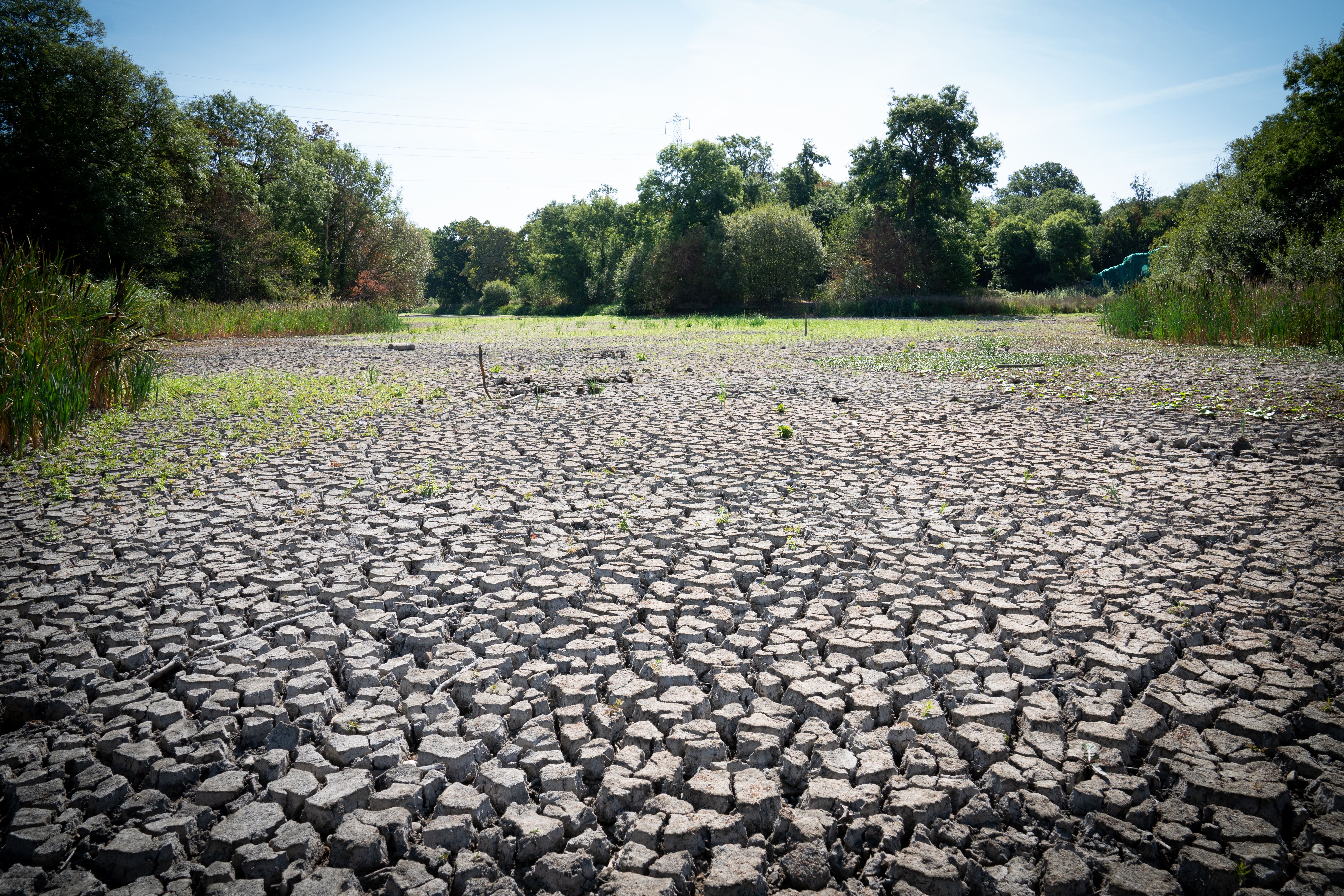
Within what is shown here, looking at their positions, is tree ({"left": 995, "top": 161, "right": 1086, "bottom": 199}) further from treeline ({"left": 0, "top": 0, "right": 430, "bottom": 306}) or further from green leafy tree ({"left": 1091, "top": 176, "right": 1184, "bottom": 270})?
treeline ({"left": 0, "top": 0, "right": 430, "bottom": 306})

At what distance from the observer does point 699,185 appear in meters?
47.1

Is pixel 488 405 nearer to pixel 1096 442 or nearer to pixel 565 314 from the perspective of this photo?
pixel 1096 442

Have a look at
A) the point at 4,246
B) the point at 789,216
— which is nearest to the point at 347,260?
the point at 789,216

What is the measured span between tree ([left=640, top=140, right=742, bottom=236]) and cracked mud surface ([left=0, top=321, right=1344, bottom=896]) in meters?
44.4

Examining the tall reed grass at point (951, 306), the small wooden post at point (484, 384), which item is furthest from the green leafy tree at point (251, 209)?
the tall reed grass at point (951, 306)

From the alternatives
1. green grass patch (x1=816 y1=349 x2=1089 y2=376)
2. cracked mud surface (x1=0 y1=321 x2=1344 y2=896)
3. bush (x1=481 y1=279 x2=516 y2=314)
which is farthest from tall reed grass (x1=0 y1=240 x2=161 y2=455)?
bush (x1=481 y1=279 x2=516 y2=314)

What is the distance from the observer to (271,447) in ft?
20.0

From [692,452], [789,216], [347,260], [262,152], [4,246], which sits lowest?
[692,452]

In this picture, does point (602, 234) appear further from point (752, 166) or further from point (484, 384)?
point (484, 384)

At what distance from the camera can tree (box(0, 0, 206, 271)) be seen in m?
20.6

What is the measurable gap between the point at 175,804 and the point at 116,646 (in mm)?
1198

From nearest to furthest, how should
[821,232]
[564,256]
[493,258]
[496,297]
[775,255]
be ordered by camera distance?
1. [775,255]
2. [821,232]
3. [564,256]
4. [496,297]
5. [493,258]

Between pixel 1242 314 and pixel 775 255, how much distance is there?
2751 cm

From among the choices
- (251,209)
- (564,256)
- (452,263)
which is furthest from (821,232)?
(452,263)
